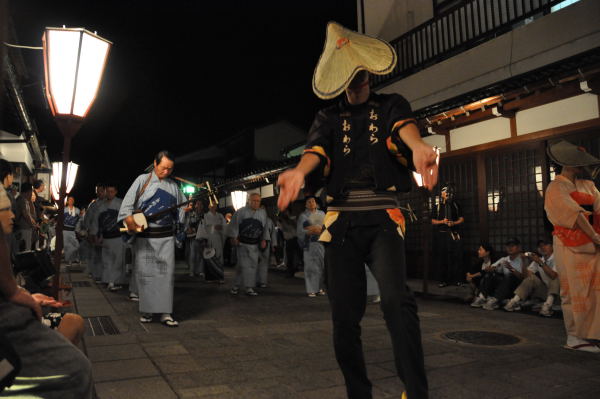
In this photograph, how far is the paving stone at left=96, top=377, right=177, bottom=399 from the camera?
3195mm

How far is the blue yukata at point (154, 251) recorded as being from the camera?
6.00 meters

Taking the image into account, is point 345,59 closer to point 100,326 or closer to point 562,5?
point 100,326

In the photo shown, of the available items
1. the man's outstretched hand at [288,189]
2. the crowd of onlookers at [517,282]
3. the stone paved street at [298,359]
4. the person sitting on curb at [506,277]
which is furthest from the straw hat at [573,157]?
the man's outstretched hand at [288,189]

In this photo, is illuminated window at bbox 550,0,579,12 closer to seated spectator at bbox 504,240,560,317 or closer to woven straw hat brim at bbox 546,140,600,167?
seated spectator at bbox 504,240,560,317

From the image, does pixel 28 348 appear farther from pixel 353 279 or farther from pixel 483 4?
pixel 483 4

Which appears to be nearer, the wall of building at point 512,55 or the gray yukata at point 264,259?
the wall of building at point 512,55

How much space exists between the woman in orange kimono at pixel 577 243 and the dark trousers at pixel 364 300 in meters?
3.08

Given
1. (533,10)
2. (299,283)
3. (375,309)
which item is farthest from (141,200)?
(533,10)

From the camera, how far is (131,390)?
3312mm

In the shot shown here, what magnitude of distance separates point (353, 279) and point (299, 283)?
981cm

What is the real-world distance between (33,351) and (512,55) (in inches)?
386

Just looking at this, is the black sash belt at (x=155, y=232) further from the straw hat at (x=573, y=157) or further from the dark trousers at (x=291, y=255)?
the dark trousers at (x=291, y=255)

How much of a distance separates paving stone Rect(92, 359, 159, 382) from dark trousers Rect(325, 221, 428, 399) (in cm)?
197

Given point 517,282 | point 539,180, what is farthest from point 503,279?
point 539,180
